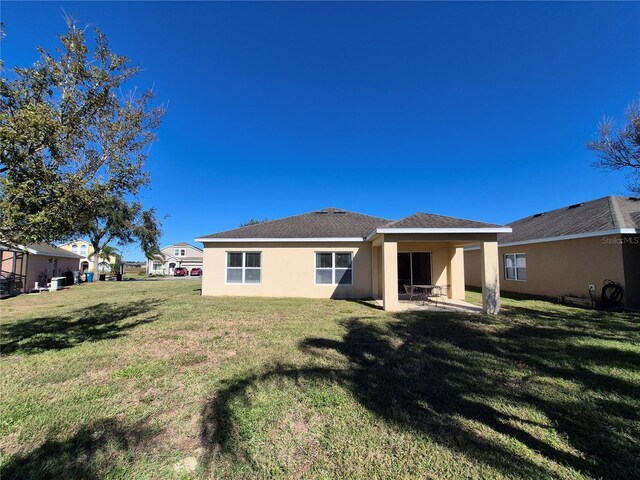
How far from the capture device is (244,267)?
1545 centimetres

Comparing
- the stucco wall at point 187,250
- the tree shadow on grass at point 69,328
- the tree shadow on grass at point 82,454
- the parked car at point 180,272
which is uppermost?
the stucco wall at point 187,250

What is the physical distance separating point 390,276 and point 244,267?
7703 mm

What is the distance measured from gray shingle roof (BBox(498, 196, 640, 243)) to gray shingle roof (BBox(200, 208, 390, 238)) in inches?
314

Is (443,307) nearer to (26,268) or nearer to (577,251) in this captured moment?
(577,251)

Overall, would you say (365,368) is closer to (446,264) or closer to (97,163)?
(97,163)

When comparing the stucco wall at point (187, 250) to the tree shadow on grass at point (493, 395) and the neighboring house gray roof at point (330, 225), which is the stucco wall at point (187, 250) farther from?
the tree shadow on grass at point (493, 395)

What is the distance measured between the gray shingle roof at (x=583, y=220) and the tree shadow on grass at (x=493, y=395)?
8.05 meters

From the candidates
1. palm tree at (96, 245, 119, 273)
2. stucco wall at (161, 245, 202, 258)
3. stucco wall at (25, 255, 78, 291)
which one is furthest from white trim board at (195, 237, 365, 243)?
stucco wall at (161, 245, 202, 258)

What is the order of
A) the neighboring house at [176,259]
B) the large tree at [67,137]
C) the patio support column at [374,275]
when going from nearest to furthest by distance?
the large tree at [67,137], the patio support column at [374,275], the neighboring house at [176,259]

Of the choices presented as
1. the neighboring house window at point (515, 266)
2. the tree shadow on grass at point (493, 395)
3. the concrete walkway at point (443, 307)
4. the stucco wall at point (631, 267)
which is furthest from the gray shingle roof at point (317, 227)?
the stucco wall at point (631, 267)

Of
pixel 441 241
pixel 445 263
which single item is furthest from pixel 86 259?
pixel 441 241

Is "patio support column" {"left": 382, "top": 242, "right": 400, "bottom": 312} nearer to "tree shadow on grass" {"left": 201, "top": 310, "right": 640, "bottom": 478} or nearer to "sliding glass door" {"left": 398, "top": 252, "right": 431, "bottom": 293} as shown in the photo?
"tree shadow on grass" {"left": 201, "top": 310, "right": 640, "bottom": 478}

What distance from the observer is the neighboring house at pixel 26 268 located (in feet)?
58.6

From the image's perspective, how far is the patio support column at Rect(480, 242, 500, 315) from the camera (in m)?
10.4
